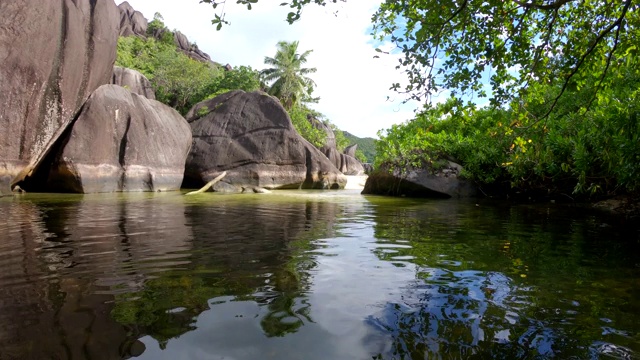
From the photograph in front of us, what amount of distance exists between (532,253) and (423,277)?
156 cm

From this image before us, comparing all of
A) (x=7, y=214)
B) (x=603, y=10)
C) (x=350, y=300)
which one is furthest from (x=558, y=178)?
(x=7, y=214)

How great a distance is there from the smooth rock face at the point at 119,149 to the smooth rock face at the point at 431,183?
950 cm

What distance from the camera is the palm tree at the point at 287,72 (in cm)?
3591

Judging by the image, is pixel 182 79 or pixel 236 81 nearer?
pixel 182 79

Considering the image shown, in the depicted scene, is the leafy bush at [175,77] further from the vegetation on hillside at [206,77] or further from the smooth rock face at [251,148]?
the smooth rock face at [251,148]

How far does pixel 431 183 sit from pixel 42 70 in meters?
13.0

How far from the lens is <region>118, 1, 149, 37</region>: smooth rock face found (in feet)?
129

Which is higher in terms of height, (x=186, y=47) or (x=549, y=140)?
(x=186, y=47)

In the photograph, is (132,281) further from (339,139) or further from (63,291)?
(339,139)


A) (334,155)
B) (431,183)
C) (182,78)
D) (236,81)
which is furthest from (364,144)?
(431,183)

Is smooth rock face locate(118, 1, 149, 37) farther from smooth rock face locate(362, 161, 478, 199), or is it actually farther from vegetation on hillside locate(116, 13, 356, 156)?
smooth rock face locate(362, 161, 478, 199)

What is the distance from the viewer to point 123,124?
48.6ft

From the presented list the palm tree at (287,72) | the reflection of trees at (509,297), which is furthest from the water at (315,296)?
the palm tree at (287,72)

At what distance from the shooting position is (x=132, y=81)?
22438 millimetres
